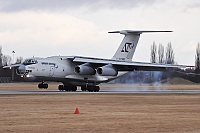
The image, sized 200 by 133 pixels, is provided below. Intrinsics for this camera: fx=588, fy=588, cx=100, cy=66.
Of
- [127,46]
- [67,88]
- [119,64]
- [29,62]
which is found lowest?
[67,88]

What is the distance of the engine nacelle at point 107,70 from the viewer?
172 feet

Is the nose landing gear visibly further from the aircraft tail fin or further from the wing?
the aircraft tail fin

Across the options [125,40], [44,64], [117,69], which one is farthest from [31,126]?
[125,40]

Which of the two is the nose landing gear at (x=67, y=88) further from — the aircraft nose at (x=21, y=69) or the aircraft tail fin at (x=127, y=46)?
the aircraft tail fin at (x=127, y=46)

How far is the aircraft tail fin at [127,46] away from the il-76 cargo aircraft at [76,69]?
2.18 meters

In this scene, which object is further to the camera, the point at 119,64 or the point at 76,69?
the point at 76,69

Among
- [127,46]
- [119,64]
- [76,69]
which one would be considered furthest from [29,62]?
[127,46]

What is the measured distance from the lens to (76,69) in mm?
53562

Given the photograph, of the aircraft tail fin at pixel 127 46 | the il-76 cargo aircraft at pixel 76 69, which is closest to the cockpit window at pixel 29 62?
the il-76 cargo aircraft at pixel 76 69

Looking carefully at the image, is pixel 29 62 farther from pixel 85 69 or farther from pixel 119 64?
pixel 119 64

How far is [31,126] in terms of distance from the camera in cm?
1880

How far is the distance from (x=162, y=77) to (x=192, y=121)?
52.5 meters

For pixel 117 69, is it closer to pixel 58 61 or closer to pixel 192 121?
pixel 58 61

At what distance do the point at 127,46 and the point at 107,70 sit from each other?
22.3ft
